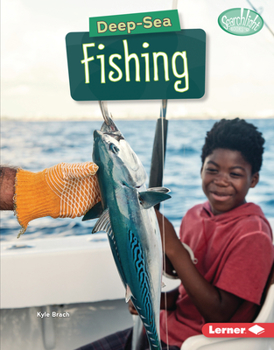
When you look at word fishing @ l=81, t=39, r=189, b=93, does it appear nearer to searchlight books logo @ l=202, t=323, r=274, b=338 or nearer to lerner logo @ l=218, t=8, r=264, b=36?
lerner logo @ l=218, t=8, r=264, b=36

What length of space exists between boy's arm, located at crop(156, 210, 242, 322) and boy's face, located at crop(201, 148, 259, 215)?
0.18 metres

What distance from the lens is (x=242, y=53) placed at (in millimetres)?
720

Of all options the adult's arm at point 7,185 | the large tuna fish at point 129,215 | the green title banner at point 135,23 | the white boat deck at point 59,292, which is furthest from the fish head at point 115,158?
the white boat deck at point 59,292

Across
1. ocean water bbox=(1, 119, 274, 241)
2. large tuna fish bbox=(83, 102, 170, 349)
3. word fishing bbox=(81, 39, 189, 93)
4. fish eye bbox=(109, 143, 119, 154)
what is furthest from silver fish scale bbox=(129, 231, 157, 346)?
word fishing bbox=(81, 39, 189, 93)

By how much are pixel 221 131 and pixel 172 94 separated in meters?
0.19

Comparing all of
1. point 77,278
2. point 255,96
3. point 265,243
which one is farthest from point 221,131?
point 77,278

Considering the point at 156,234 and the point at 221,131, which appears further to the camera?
the point at 221,131

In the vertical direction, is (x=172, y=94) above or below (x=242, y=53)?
below

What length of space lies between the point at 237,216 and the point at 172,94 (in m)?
0.31

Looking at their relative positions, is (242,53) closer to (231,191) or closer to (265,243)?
(231,191)

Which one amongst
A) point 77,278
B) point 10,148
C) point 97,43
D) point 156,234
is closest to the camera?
point 156,234

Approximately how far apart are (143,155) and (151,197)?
2140 mm

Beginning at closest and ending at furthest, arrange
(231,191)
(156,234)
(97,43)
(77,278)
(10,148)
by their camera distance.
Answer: (156,234) < (97,43) < (231,191) < (77,278) < (10,148)

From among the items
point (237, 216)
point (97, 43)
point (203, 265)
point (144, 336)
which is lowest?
point (144, 336)
